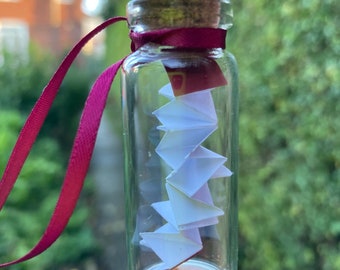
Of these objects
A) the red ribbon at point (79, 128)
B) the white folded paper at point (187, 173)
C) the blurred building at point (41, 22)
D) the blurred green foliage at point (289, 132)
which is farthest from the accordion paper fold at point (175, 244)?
the blurred building at point (41, 22)

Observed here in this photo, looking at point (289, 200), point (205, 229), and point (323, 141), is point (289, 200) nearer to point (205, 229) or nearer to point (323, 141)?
point (323, 141)

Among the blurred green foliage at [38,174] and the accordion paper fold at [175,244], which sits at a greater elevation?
the accordion paper fold at [175,244]

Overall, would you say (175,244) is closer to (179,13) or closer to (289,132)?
(179,13)

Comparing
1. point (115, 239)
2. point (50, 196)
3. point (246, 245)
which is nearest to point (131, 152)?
point (246, 245)

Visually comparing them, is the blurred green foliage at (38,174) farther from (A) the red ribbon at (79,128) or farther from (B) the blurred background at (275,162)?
A: (A) the red ribbon at (79,128)

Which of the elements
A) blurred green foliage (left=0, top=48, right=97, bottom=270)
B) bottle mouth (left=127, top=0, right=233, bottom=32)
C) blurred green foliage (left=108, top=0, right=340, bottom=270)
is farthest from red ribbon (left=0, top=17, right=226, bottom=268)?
blurred green foliage (left=0, top=48, right=97, bottom=270)
